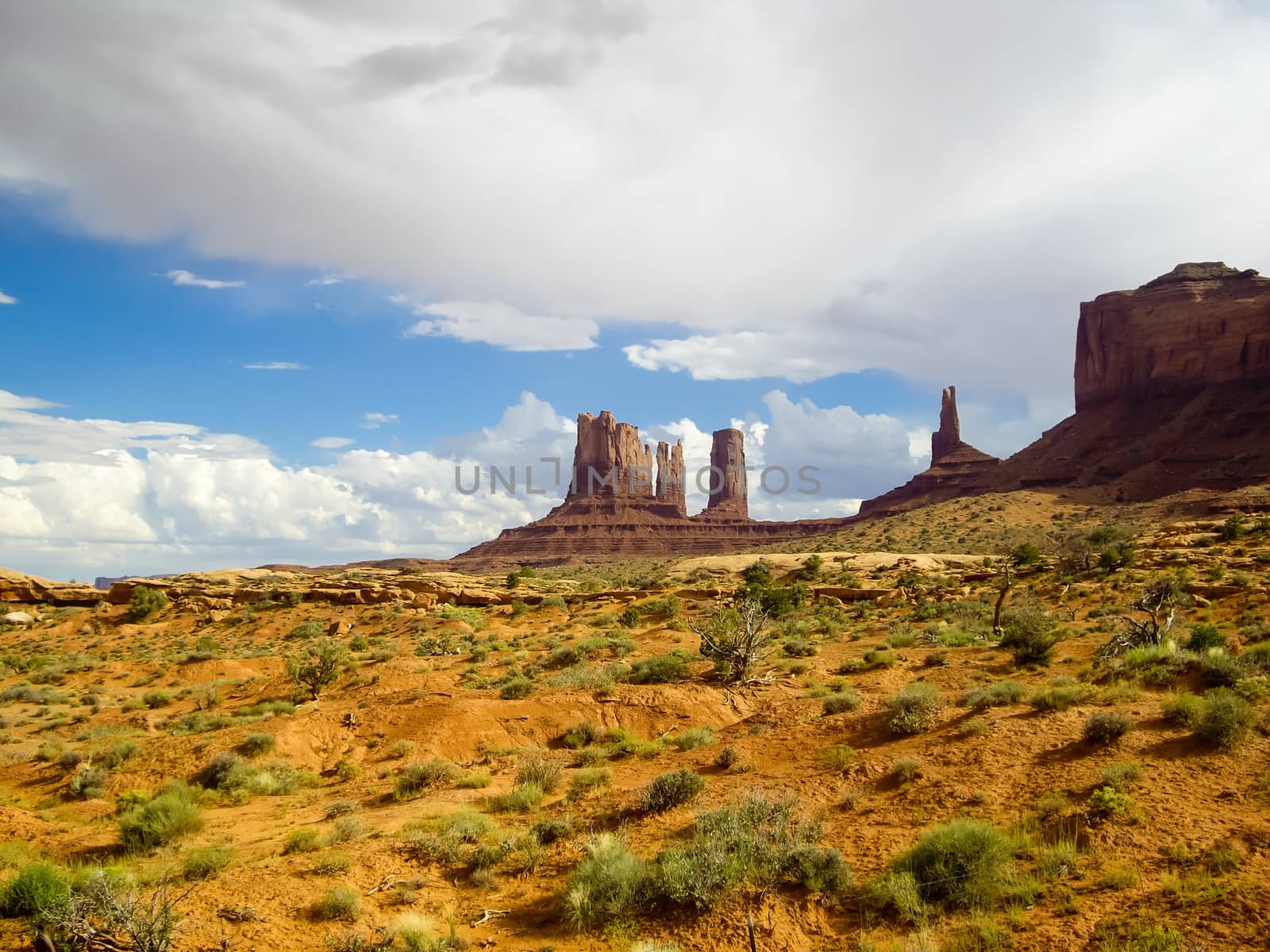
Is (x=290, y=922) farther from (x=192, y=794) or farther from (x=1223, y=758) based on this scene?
(x=1223, y=758)

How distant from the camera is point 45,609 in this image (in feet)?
137

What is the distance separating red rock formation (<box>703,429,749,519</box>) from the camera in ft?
481

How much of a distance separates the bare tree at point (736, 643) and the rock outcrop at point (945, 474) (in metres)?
75.7

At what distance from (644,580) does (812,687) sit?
41.3 meters

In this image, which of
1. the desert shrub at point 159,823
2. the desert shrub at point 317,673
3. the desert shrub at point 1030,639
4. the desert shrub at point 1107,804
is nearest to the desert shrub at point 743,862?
the desert shrub at point 1107,804

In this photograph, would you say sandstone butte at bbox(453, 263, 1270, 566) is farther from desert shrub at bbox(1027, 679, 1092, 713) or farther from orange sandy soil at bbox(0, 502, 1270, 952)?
desert shrub at bbox(1027, 679, 1092, 713)

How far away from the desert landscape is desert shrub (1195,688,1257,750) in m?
0.04

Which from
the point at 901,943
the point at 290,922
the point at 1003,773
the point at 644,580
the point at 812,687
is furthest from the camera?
the point at 644,580

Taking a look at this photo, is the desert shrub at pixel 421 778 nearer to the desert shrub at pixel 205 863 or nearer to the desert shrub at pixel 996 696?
the desert shrub at pixel 205 863

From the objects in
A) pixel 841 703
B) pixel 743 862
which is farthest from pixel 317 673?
pixel 743 862

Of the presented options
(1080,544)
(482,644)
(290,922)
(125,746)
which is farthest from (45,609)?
(1080,544)

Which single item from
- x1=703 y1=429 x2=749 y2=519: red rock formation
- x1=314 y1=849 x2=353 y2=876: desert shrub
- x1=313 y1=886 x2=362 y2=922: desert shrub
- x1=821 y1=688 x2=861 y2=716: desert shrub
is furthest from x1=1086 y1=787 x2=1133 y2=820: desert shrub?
x1=703 y1=429 x2=749 y2=519: red rock formation

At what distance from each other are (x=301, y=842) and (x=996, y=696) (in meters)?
10.9

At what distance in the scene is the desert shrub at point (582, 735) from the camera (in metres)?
14.1
